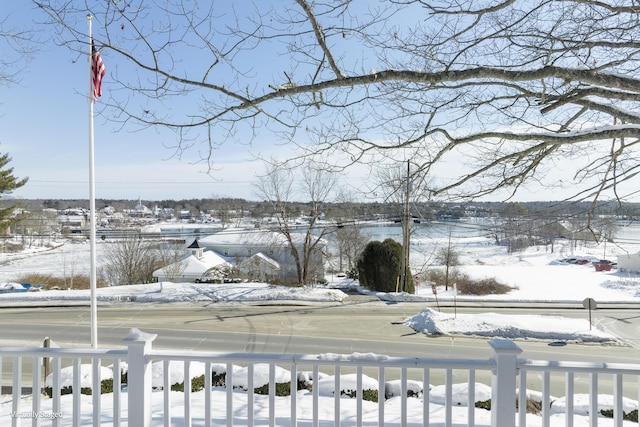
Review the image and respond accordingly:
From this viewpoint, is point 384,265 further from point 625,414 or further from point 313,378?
point 313,378

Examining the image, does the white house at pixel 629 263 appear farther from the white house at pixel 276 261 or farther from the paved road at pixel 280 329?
the white house at pixel 276 261

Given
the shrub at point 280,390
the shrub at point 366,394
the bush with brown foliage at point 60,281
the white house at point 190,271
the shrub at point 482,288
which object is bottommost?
the bush with brown foliage at point 60,281

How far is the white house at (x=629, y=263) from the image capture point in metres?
28.0

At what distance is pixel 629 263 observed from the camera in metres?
28.6

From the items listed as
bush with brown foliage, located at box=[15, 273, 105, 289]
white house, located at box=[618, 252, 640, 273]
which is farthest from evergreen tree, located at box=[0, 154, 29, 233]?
white house, located at box=[618, 252, 640, 273]

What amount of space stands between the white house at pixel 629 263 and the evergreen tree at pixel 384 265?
793 inches

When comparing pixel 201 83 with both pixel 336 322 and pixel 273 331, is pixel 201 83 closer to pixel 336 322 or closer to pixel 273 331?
pixel 273 331

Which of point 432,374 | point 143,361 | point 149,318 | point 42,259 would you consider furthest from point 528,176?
point 42,259

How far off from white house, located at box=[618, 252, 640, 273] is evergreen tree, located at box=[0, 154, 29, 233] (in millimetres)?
38374

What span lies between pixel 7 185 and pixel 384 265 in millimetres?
19463

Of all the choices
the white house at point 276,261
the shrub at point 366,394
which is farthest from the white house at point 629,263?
the shrub at point 366,394

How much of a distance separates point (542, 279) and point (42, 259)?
44096 mm

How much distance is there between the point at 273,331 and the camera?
11734 millimetres

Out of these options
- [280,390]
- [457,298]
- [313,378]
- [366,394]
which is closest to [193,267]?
[457,298]
